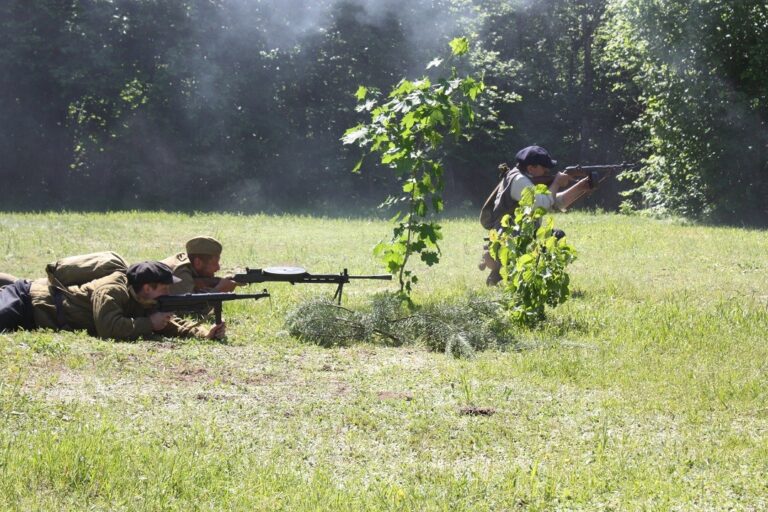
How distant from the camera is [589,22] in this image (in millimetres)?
31469

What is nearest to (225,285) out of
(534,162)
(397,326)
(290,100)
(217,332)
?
(217,332)

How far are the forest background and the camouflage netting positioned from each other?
42.1ft

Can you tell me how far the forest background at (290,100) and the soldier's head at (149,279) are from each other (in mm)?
13926

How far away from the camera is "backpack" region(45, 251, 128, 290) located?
8.27 metres

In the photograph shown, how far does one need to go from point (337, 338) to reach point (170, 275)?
1467 mm

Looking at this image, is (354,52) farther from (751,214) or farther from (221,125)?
(751,214)

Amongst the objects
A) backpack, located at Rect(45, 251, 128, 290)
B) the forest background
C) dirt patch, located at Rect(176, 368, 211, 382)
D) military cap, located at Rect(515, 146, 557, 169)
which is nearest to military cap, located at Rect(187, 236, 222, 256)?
backpack, located at Rect(45, 251, 128, 290)

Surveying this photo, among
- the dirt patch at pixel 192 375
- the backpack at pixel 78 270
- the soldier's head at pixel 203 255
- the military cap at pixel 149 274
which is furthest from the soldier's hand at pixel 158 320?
the dirt patch at pixel 192 375

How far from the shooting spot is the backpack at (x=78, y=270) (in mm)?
8272

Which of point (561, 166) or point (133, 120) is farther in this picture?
point (561, 166)

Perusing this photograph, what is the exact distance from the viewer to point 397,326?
28.9 ft

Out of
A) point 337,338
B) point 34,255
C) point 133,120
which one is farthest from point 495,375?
point 133,120

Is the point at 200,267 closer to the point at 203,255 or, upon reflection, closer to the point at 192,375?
the point at 203,255

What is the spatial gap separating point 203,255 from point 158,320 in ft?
3.36
